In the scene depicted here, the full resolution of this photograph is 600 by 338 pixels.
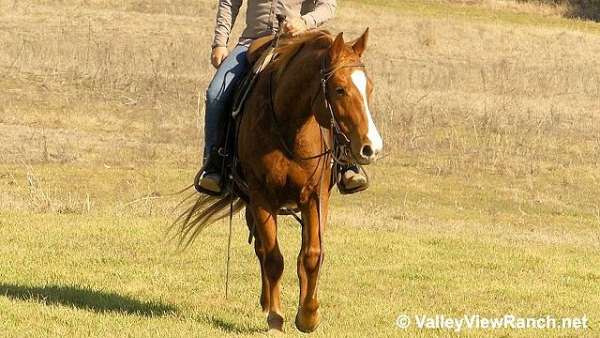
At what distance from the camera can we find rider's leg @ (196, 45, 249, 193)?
9336 mm

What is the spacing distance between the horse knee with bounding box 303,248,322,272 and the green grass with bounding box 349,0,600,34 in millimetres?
41797

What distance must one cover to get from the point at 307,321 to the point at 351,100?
1.88m

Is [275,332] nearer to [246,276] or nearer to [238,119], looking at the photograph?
[238,119]

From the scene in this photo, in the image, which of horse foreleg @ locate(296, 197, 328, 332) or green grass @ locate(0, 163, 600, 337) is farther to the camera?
green grass @ locate(0, 163, 600, 337)

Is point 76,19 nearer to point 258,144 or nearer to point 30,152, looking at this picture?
point 30,152

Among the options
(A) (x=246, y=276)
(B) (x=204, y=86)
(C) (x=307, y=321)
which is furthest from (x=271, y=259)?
(B) (x=204, y=86)

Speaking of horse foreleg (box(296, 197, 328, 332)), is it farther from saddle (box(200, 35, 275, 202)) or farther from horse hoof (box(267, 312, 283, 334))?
saddle (box(200, 35, 275, 202))

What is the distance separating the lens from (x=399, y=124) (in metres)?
27.4

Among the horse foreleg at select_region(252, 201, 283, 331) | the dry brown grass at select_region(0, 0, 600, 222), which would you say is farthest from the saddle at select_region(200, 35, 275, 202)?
the dry brown grass at select_region(0, 0, 600, 222)

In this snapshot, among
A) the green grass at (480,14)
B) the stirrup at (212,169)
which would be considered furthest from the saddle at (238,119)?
the green grass at (480,14)

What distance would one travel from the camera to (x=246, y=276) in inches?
460

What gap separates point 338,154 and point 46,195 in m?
9.14

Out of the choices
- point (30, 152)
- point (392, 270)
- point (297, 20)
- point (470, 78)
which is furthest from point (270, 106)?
point (470, 78)

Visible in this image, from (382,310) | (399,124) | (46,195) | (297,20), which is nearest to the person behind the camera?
(297,20)
